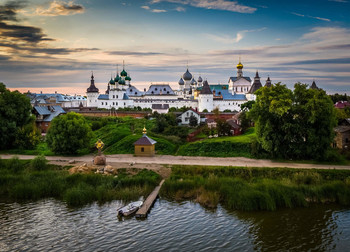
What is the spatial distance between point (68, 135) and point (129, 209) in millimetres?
15512

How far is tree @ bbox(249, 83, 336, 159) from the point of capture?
1049 inches

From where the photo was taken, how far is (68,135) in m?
30.1

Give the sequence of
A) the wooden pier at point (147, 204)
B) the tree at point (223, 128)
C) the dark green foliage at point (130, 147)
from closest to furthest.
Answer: the wooden pier at point (147, 204), the dark green foliage at point (130, 147), the tree at point (223, 128)

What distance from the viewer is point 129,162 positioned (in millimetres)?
27078

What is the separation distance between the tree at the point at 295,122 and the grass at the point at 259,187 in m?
3.99

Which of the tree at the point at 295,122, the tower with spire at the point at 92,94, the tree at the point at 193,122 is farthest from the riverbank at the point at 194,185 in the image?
the tower with spire at the point at 92,94

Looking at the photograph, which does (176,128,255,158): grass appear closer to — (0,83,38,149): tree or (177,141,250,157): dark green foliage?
(177,141,250,157): dark green foliage

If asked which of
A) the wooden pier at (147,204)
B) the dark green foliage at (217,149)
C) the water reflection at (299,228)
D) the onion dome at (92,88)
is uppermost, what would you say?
the onion dome at (92,88)

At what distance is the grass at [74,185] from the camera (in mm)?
19406

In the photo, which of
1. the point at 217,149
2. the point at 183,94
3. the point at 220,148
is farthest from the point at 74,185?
the point at 183,94

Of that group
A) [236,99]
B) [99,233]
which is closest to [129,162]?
[99,233]

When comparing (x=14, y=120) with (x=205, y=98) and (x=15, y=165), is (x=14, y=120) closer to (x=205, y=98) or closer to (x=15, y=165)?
(x=15, y=165)

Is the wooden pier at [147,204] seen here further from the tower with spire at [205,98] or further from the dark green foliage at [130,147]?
the tower with spire at [205,98]

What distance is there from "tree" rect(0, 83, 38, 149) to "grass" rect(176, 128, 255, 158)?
16.4m
